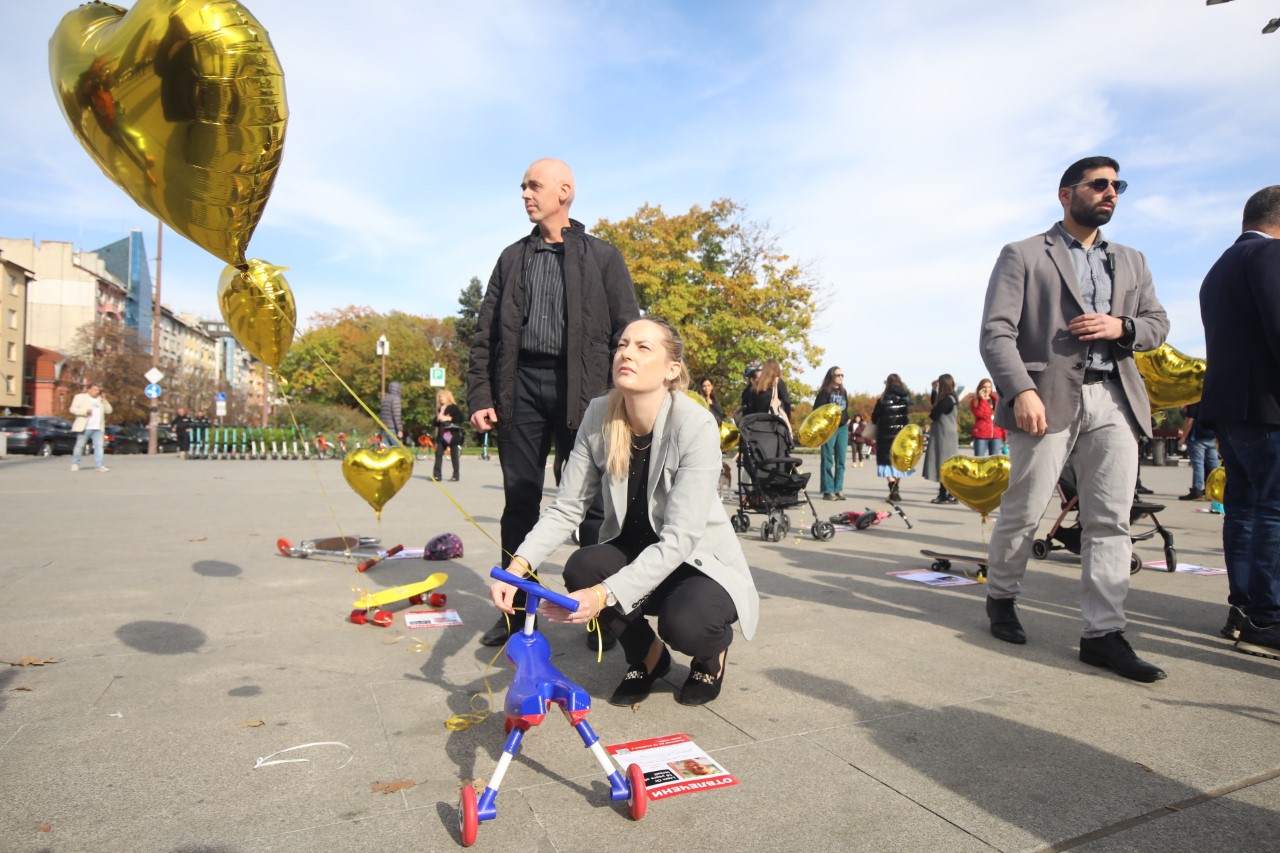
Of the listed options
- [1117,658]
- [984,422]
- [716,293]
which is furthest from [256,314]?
[716,293]

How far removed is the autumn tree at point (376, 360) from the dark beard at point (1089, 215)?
1722 inches

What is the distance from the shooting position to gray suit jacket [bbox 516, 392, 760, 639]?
246 centimetres

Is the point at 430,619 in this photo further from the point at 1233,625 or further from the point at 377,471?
the point at 1233,625

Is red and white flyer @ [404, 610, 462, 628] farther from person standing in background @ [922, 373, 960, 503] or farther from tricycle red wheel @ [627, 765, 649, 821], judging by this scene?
person standing in background @ [922, 373, 960, 503]

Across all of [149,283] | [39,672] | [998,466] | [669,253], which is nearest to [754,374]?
[998,466]

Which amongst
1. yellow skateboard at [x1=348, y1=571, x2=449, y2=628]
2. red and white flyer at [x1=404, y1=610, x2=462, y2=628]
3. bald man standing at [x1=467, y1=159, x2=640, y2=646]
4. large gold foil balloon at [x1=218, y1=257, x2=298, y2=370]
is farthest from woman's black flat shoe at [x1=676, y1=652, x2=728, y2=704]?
large gold foil balloon at [x1=218, y1=257, x2=298, y2=370]

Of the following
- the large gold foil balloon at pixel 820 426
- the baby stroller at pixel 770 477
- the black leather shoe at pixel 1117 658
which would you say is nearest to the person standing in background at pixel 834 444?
the large gold foil balloon at pixel 820 426

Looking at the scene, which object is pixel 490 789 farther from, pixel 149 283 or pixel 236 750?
pixel 149 283

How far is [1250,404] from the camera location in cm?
344

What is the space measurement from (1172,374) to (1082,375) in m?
2.13

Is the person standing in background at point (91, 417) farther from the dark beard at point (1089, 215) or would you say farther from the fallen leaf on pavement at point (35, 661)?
the dark beard at point (1089, 215)

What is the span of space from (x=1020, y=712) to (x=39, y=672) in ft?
12.1

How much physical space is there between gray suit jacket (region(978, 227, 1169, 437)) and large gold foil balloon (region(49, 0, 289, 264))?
118 inches

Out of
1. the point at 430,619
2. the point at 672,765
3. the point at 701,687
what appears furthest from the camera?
the point at 430,619
